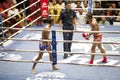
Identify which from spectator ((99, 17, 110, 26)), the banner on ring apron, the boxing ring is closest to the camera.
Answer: the boxing ring

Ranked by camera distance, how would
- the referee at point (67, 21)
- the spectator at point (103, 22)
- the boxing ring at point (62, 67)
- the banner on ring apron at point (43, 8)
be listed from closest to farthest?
the boxing ring at point (62, 67), the referee at point (67, 21), the banner on ring apron at point (43, 8), the spectator at point (103, 22)

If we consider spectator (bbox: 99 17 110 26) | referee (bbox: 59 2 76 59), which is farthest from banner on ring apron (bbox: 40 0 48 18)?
spectator (bbox: 99 17 110 26)

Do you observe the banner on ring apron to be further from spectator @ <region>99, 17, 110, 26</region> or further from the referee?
spectator @ <region>99, 17, 110, 26</region>

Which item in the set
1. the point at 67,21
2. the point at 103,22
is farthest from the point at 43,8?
the point at 103,22

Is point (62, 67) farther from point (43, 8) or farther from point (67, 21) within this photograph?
point (43, 8)

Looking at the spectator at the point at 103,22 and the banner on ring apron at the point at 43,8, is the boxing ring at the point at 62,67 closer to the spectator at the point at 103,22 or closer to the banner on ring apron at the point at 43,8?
the banner on ring apron at the point at 43,8

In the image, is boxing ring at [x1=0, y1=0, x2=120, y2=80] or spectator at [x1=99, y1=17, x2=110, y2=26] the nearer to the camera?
boxing ring at [x1=0, y1=0, x2=120, y2=80]

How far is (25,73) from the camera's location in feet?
18.6

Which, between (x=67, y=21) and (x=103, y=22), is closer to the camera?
(x=67, y=21)

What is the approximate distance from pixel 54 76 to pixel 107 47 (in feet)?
6.70

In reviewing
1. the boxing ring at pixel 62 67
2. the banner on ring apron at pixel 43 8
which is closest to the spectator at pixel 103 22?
the banner on ring apron at pixel 43 8

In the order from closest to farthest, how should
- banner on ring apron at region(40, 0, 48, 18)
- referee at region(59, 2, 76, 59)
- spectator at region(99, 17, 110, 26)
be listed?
referee at region(59, 2, 76, 59) < banner on ring apron at region(40, 0, 48, 18) < spectator at region(99, 17, 110, 26)

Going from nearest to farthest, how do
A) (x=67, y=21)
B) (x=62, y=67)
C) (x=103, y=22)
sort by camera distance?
(x=62, y=67) < (x=67, y=21) < (x=103, y=22)

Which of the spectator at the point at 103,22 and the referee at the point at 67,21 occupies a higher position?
the referee at the point at 67,21
